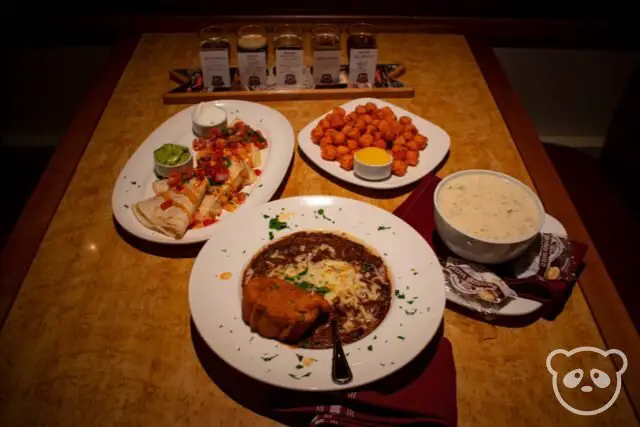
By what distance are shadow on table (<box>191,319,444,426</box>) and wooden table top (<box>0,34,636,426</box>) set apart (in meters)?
0.02

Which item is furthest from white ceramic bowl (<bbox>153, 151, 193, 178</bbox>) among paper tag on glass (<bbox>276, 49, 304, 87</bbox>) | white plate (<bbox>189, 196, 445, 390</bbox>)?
paper tag on glass (<bbox>276, 49, 304, 87</bbox>)

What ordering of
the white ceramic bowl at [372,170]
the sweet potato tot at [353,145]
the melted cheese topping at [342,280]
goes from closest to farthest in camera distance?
1. the melted cheese topping at [342,280]
2. the white ceramic bowl at [372,170]
3. the sweet potato tot at [353,145]

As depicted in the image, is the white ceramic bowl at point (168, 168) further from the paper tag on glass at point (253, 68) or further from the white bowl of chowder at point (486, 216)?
the white bowl of chowder at point (486, 216)

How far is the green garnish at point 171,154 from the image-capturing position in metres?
1.77

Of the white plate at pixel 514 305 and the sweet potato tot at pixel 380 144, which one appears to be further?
the sweet potato tot at pixel 380 144

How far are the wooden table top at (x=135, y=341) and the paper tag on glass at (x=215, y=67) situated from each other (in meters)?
0.59

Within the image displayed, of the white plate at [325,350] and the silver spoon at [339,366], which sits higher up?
the silver spoon at [339,366]

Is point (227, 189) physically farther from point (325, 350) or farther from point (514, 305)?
point (514, 305)

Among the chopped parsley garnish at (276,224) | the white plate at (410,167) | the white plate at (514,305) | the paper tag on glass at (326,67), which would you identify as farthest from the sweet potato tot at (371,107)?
the white plate at (514,305)

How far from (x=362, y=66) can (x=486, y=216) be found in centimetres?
113

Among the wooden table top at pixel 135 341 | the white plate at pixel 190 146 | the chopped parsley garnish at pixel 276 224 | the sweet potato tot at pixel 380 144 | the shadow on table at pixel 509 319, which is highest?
the sweet potato tot at pixel 380 144

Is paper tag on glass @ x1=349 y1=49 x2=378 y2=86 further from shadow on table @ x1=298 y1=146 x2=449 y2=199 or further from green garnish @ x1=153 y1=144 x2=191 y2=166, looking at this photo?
green garnish @ x1=153 y1=144 x2=191 y2=166

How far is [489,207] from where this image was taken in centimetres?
142

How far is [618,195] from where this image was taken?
234 centimetres
